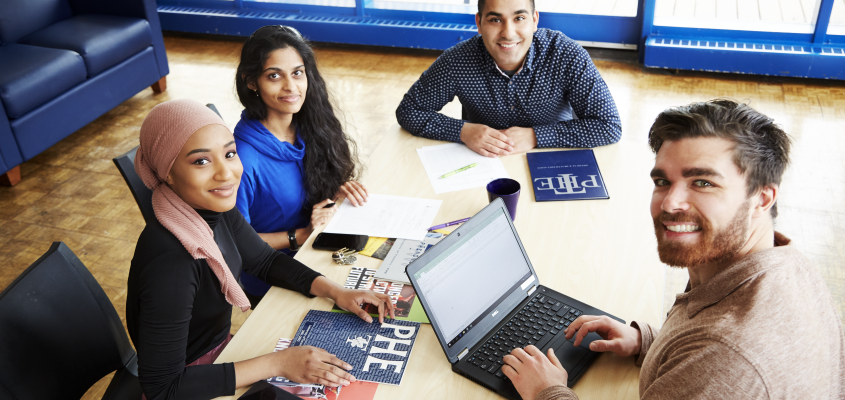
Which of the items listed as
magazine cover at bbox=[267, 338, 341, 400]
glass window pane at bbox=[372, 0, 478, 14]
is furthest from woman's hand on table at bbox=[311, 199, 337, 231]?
glass window pane at bbox=[372, 0, 478, 14]

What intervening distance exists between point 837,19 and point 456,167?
3.46 metres

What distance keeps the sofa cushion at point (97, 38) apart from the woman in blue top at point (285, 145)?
2.30 meters

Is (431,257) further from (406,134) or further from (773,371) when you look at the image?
(406,134)

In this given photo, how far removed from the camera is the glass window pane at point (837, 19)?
3.99 metres

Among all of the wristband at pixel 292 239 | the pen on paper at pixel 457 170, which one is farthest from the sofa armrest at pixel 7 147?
the pen on paper at pixel 457 170

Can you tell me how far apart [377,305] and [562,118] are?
131 centimetres

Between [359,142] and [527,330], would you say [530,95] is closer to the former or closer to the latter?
[527,330]

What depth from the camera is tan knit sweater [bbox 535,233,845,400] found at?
37.1 inches

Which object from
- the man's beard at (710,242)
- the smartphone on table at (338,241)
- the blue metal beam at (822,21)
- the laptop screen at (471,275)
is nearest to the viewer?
the man's beard at (710,242)

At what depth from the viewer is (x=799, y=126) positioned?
3672 millimetres

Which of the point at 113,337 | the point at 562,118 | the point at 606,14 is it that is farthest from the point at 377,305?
the point at 606,14

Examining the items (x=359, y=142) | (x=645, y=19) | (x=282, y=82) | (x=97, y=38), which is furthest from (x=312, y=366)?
(x=645, y=19)

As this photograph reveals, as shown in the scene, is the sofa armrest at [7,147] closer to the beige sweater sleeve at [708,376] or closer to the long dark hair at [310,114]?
the long dark hair at [310,114]

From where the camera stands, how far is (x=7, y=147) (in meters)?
3.32
